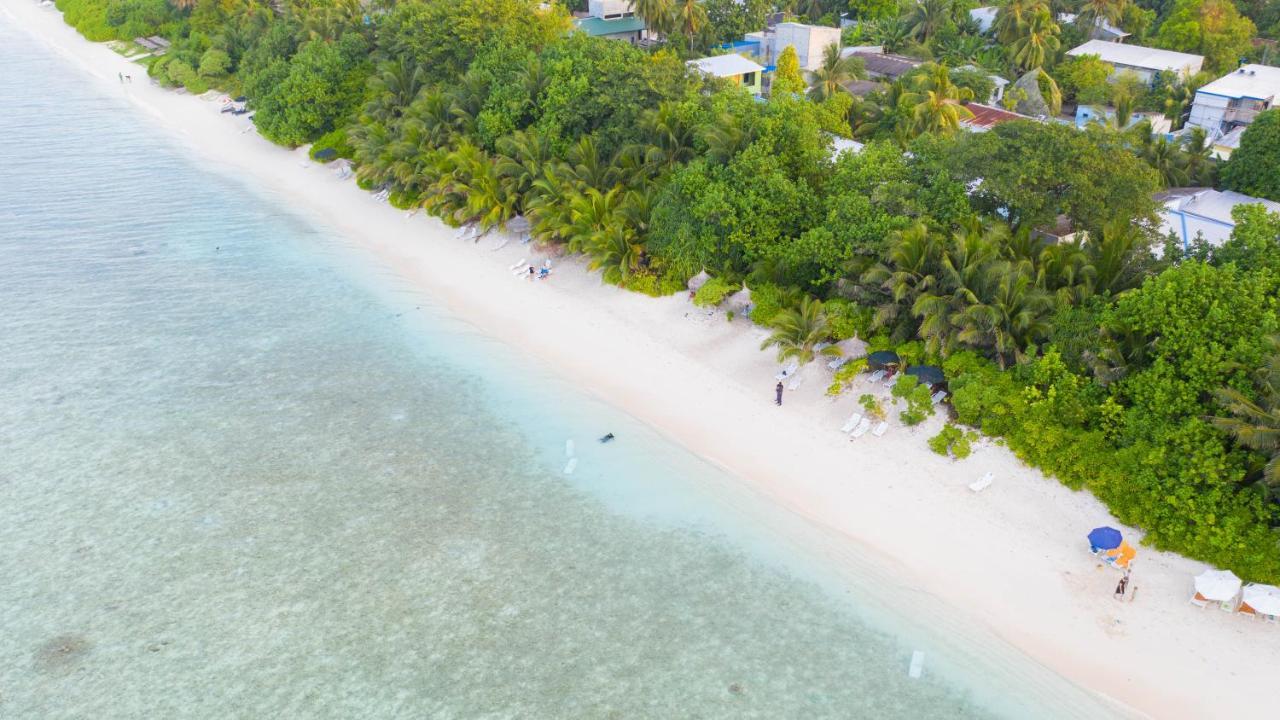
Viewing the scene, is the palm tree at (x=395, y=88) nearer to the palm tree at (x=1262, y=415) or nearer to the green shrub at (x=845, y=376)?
the green shrub at (x=845, y=376)

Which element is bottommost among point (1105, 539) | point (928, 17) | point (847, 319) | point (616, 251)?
point (1105, 539)

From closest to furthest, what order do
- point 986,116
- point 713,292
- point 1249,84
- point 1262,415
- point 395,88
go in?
point 1262,415 → point 713,292 → point 986,116 → point 395,88 → point 1249,84

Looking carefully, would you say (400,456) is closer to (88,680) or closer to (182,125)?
(88,680)

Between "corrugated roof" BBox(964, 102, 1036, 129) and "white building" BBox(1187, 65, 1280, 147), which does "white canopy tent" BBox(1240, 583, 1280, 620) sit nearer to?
"corrugated roof" BBox(964, 102, 1036, 129)

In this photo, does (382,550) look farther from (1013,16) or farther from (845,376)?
(1013,16)

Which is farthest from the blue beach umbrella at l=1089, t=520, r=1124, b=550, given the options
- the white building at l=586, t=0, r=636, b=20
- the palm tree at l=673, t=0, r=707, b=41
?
the white building at l=586, t=0, r=636, b=20

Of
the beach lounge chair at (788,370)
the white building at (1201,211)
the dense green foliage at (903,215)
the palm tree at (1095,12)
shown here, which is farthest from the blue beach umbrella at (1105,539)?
the palm tree at (1095,12)

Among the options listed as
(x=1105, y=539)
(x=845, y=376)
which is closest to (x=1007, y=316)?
(x=845, y=376)
